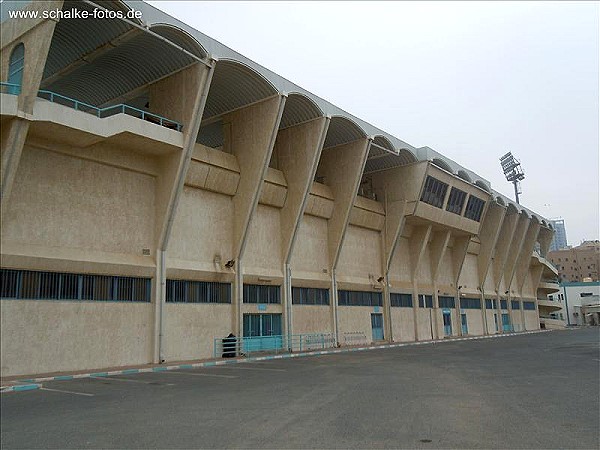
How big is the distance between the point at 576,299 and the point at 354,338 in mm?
87247

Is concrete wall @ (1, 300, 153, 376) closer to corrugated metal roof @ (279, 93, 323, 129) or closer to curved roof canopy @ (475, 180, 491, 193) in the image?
corrugated metal roof @ (279, 93, 323, 129)

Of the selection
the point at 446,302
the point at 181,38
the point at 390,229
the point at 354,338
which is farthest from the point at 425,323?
the point at 181,38

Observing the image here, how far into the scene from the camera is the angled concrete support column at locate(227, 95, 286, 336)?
2711cm

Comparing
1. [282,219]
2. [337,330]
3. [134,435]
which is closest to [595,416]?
[134,435]

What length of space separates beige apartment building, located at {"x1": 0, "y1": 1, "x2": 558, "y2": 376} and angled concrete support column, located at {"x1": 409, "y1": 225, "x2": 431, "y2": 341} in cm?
133

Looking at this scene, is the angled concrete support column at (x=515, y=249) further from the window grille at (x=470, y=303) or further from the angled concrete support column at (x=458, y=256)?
the angled concrete support column at (x=458, y=256)

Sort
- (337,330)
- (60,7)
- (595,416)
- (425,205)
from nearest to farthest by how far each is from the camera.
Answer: (595,416)
(60,7)
(337,330)
(425,205)

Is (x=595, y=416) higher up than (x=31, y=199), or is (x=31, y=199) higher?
(x=31, y=199)

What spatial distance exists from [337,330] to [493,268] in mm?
33244

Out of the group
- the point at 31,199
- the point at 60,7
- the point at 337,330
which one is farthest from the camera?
the point at 337,330

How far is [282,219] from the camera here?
103ft

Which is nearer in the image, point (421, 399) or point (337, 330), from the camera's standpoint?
point (421, 399)

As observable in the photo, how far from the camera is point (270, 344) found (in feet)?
96.0

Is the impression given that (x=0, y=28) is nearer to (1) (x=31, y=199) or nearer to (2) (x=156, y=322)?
(1) (x=31, y=199)
